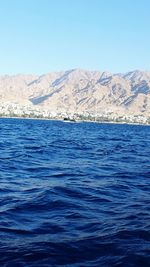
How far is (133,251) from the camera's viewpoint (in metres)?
11.5

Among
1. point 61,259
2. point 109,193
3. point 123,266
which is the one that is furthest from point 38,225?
point 109,193

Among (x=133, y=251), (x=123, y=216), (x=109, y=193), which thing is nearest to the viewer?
(x=133, y=251)

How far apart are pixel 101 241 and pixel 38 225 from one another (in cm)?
257

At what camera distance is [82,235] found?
41.8ft

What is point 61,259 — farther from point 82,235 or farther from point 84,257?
point 82,235

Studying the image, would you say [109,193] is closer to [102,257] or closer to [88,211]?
[88,211]

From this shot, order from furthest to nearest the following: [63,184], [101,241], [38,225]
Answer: [63,184]
[38,225]
[101,241]

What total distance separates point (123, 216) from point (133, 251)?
3.97m

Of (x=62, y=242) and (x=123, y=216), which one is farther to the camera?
(x=123, y=216)

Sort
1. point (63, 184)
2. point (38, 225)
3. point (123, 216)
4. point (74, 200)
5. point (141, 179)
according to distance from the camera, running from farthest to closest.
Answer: point (141, 179), point (63, 184), point (74, 200), point (123, 216), point (38, 225)

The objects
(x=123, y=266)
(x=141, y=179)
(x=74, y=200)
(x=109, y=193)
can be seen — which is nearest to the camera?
(x=123, y=266)

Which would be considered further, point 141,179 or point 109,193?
point 141,179

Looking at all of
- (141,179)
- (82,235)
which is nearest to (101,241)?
(82,235)

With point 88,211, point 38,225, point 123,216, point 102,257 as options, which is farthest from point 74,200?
point 102,257
